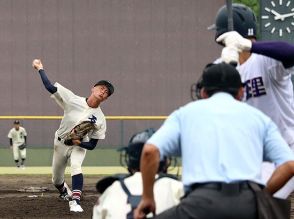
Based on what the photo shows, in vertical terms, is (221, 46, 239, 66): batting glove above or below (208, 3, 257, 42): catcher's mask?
below

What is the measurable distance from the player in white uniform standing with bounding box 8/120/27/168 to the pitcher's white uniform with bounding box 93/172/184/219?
721 inches

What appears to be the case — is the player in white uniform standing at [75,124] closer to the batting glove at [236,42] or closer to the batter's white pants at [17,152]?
the batting glove at [236,42]

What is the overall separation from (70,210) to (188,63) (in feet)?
57.9

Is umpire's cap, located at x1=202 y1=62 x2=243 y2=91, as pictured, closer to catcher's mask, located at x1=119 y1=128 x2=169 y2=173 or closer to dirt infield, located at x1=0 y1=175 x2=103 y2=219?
catcher's mask, located at x1=119 y1=128 x2=169 y2=173

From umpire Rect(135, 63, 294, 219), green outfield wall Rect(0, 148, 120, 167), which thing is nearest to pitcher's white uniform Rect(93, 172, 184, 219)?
umpire Rect(135, 63, 294, 219)

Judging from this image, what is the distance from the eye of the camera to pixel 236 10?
5.89m

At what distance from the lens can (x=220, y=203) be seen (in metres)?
4.23

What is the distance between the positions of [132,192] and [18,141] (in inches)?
762

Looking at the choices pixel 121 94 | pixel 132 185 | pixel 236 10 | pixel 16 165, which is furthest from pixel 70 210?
pixel 121 94

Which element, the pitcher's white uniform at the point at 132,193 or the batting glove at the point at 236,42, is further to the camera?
the batting glove at the point at 236,42

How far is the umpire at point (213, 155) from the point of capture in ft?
13.9

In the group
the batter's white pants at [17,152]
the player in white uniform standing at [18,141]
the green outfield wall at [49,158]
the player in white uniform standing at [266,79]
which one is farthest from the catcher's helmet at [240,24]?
the batter's white pants at [17,152]

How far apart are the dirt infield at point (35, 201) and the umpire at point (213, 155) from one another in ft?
24.6

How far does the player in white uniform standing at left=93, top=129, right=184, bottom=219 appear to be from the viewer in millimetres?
4660
